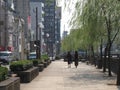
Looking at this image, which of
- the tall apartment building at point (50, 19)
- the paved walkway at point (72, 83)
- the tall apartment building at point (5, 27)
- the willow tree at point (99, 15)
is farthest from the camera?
the tall apartment building at point (5, 27)

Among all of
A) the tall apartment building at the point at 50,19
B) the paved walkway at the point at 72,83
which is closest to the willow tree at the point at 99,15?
the tall apartment building at the point at 50,19

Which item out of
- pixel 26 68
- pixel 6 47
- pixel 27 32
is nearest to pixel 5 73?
pixel 26 68

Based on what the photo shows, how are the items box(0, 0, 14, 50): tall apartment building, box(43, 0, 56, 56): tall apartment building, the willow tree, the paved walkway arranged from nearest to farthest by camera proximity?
the paved walkway, the willow tree, box(43, 0, 56, 56): tall apartment building, box(0, 0, 14, 50): tall apartment building

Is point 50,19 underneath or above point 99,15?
above

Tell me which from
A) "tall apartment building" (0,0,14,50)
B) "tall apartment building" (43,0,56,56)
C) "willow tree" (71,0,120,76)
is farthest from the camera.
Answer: "tall apartment building" (0,0,14,50)

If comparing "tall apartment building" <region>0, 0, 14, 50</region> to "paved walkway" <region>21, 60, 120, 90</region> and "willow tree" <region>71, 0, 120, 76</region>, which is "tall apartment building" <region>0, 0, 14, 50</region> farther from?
"paved walkway" <region>21, 60, 120, 90</region>

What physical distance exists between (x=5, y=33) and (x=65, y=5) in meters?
84.1

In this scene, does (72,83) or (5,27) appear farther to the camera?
(5,27)

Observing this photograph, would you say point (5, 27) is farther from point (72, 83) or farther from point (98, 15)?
point (72, 83)

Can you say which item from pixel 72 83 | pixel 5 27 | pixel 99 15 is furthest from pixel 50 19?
pixel 72 83

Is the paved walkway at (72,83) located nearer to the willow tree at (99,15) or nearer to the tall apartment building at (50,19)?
the willow tree at (99,15)

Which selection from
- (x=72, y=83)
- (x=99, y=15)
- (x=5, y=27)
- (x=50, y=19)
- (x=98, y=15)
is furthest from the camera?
(x=5, y=27)

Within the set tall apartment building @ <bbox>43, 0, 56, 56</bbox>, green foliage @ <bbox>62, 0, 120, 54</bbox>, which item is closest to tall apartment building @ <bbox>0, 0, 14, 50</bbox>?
tall apartment building @ <bbox>43, 0, 56, 56</bbox>

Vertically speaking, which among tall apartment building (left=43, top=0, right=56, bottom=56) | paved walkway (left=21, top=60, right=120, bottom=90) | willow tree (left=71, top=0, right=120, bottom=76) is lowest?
paved walkway (left=21, top=60, right=120, bottom=90)
